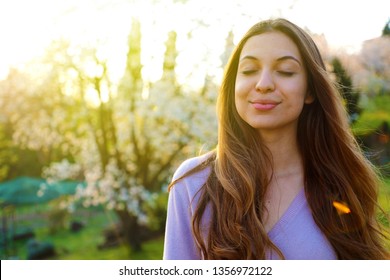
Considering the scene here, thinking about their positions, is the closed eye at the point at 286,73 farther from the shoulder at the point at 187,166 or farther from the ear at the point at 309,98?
the shoulder at the point at 187,166

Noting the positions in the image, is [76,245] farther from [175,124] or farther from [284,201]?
[284,201]

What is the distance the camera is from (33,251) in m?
3.11

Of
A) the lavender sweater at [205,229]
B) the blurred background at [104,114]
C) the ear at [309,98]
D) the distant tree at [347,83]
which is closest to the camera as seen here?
the lavender sweater at [205,229]

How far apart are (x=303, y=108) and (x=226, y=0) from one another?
4.31 feet

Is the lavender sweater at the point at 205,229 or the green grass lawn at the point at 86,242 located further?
the green grass lawn at the point at 86,242

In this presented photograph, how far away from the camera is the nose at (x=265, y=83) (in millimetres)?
974

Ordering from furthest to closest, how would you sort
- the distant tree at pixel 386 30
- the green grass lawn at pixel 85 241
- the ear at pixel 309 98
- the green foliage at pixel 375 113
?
the green grass lawn at pixel 85 241, the green foliage at pixel 375 113, the distant tree at pixel 386 30, the ear at pixel 309 98

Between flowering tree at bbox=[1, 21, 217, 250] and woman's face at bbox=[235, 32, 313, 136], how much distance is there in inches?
68.8

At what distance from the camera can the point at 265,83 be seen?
974 millimetres

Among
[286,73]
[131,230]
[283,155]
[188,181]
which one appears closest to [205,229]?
[188,181]

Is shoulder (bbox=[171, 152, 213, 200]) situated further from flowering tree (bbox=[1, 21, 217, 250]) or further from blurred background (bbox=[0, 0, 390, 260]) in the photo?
flowering tree (bbox=[1, 21, 217, 250])

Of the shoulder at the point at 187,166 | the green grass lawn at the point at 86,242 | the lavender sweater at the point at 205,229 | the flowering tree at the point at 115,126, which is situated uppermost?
the shoulder at the point at 187,166

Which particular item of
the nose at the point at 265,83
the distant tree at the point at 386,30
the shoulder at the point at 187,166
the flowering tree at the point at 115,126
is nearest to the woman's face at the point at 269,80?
the nose at the point at 265,83

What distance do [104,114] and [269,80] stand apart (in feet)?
7.36
